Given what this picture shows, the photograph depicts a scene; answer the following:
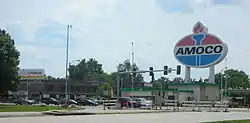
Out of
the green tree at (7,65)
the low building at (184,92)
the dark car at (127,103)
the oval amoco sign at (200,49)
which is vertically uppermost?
the oval amoco sign at (200,49)

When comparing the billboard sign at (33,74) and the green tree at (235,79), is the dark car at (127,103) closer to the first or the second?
the billboard sign at (33,74)

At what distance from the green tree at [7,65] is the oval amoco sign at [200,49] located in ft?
127

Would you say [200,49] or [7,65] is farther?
[200,49]

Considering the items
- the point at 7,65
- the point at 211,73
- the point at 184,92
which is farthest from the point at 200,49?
the point at 7,65

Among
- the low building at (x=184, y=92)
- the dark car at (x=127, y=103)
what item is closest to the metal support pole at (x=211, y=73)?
the low building at (x=184, y=92)

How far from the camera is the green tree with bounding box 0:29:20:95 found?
61.9 meters

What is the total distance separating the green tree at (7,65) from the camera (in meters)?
61.9

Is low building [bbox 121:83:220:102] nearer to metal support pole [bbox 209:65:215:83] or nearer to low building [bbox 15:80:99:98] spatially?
metal support pole [bbox 209:65:215:83]

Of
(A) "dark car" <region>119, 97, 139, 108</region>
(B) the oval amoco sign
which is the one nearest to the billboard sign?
(B) the oval amoco sign

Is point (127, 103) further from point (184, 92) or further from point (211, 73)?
point (211, 73)

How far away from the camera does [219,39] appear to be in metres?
88.7

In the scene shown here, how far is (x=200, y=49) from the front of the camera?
297 ft

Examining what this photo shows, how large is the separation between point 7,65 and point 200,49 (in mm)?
43155

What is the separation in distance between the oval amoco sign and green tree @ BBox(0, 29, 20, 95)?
38596 mm
